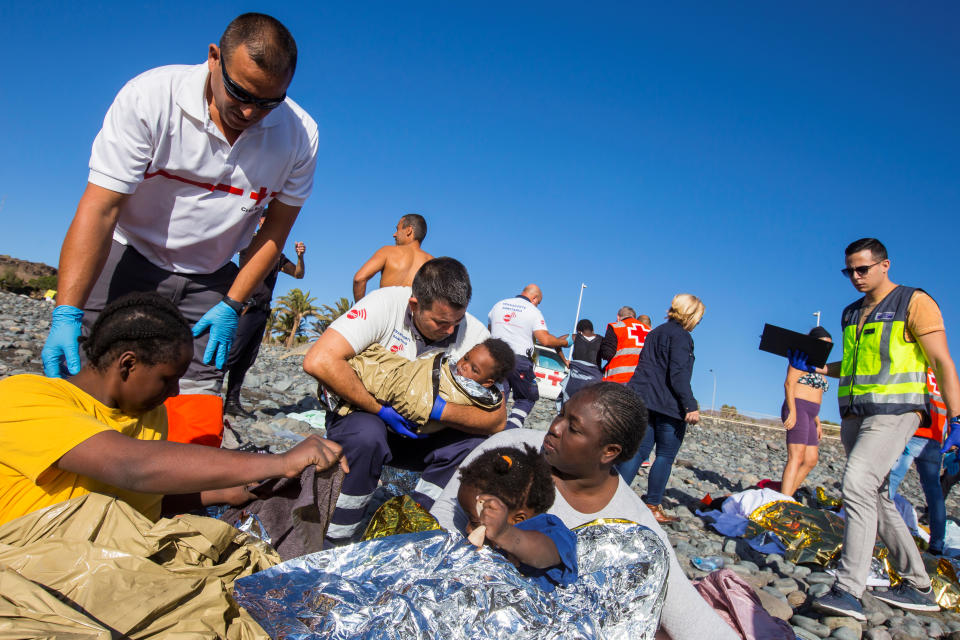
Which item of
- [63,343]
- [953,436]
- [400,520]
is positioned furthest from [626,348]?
[63,343]

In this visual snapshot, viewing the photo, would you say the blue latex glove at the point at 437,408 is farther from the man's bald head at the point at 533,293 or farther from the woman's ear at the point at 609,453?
the man's bald head at the point at 533,293

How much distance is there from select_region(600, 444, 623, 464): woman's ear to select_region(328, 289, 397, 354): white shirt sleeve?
1.40 m

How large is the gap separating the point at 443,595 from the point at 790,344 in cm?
474

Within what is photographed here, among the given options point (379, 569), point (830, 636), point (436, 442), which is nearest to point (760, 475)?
point (830, 636)

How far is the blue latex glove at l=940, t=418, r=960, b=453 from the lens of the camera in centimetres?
381

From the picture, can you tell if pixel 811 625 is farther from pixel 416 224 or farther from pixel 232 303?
→ pixel 416 224

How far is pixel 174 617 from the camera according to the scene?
136cm

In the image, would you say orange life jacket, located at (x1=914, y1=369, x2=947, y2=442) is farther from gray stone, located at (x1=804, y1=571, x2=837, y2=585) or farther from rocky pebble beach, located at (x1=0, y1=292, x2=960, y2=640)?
gray stone, located at (x1=804, y1=571, x2=837, y2=585)

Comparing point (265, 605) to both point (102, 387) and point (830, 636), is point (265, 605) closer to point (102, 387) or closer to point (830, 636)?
point (102, 387)

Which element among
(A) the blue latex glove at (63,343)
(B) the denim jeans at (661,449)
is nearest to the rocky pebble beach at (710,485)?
(B) the denim jeans at (661,449)

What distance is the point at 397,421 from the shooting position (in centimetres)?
307

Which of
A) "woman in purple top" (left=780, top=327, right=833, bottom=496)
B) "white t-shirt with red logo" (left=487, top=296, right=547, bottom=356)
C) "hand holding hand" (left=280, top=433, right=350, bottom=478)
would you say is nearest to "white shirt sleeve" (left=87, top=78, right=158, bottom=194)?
"hand holding hand" (left=280, top=433, right=350, bottom=478)

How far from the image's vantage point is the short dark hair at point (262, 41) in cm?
246

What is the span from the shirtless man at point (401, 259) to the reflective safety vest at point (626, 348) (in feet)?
8.07
